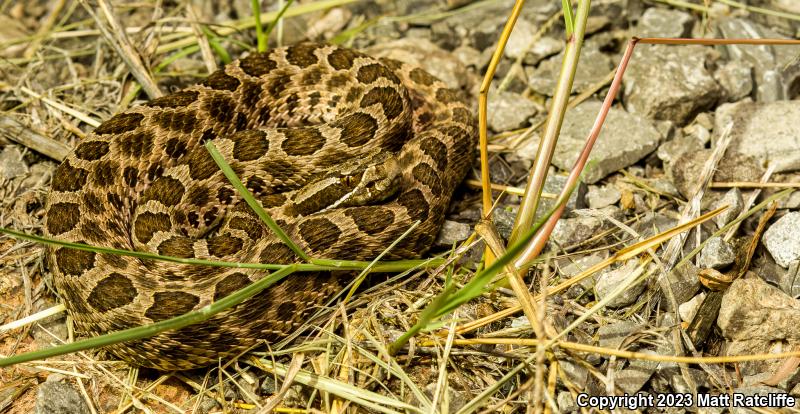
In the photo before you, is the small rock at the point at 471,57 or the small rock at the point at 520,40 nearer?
the small rock at the point at 520,40

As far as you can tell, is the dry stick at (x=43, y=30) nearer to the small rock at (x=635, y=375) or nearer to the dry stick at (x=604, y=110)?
the dry stick at (x=604, y=110)

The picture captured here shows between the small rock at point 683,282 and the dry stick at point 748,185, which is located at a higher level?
the dry stick at point 748,185

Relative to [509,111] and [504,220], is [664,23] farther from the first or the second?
[504,220]

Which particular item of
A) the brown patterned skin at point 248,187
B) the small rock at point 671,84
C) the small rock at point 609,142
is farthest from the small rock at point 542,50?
the brown patterned skin at point 248,187

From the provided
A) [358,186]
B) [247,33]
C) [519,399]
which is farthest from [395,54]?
[519,399]

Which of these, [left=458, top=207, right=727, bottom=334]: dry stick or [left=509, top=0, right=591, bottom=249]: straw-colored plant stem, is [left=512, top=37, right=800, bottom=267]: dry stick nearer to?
[left=509, top=0, right=591, bottom=249]: straw-colored plant stem

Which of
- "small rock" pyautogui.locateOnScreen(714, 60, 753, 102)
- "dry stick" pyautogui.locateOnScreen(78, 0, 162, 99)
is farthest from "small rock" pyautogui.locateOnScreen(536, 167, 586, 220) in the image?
"dry stick" pyautogui.locateOnScreen(78, 0, 162, 99)
